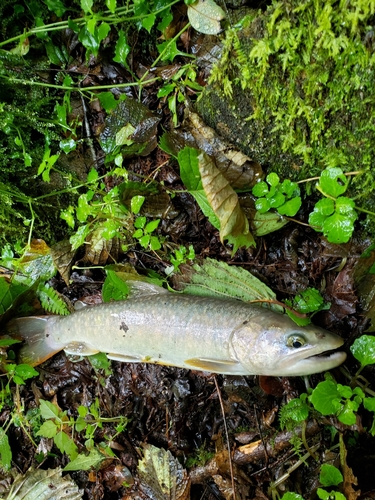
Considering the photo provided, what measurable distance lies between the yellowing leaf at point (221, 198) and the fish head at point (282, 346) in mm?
618

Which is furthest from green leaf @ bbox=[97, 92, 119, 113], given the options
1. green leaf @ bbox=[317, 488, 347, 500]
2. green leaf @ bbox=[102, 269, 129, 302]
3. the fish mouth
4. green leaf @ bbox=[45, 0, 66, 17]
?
green leaf @ bbox=[317, 488, 347, 500]

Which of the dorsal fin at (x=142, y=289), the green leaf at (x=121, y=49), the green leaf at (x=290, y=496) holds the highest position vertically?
the green leaf at (x=121, y=49)

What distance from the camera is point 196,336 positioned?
279 centimetres

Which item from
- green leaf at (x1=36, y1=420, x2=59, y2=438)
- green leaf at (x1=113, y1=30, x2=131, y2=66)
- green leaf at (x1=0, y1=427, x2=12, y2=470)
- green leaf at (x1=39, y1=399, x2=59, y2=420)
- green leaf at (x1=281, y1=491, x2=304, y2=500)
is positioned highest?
green leaf at (x1=113, y1=30, x2=131, y2=66)

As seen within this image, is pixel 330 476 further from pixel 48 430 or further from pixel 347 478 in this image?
pixel 48 430

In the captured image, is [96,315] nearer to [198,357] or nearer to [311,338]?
[198,357]

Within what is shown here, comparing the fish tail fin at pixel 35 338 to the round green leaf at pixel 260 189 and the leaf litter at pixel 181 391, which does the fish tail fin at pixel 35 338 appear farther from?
the round green leaf at pixel 260 189

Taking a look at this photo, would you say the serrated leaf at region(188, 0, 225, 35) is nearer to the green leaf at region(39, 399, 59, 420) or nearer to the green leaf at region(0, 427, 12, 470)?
the green leaf at region(39, 399, 59, 420)

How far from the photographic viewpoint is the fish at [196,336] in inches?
101

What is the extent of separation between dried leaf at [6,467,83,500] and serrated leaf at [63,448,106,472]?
0.50 feet

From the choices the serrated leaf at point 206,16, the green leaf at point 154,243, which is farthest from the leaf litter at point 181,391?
the serrated leaf at point 206,16

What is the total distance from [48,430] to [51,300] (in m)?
1.10

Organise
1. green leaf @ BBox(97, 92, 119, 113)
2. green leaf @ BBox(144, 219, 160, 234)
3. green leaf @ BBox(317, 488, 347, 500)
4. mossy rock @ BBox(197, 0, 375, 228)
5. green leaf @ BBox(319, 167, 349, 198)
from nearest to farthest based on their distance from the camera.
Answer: mossy rock @ BBox(197, 0, 375, 228), green leaf @ BBox(319, 167, 349, 198), green leaf @ BBox(317, 488, 347, 500), green leaf @ BBox(144, 219, 160, 234), green leaf @ BBox(97, 92, 119, 113)

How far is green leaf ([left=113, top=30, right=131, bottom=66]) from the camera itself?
10.0 ft
